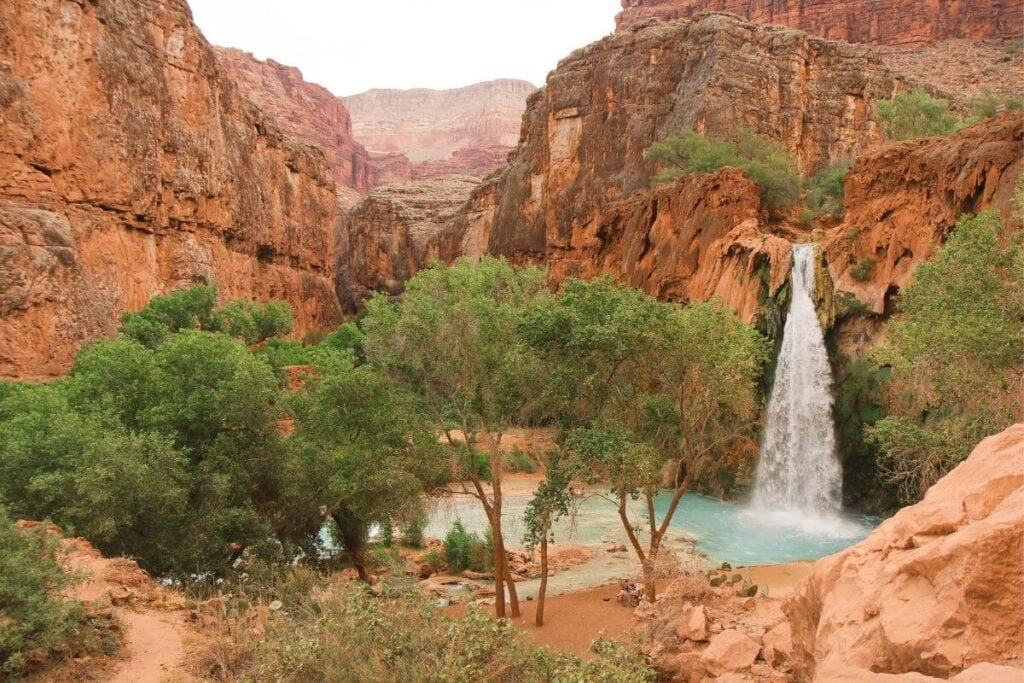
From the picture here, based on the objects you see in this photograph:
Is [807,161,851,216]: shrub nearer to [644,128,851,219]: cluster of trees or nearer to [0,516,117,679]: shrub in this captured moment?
[644,128,851,219]: cluster of trees

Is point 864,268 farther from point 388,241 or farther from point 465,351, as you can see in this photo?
point 388,241

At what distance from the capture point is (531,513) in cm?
1084

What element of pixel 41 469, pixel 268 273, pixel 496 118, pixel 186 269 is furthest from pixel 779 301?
pixel 496 118

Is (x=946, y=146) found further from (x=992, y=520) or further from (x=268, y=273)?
(x=268, y=273)

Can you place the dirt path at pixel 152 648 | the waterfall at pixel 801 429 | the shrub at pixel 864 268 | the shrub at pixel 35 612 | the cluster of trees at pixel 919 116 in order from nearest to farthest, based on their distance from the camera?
the shrub at pixel 35 612
the dirt path at pixel 152 648
the waterfall at pixel 801 429
the shrub at pixel 864 268
the cluster of trees at pixel 919 116

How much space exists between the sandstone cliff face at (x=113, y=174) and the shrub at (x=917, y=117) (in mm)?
36462

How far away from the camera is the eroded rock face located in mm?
3512

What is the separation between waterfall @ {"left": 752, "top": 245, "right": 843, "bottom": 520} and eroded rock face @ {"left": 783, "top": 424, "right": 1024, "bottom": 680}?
16.2 meters

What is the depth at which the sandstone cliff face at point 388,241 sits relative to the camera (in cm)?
6381

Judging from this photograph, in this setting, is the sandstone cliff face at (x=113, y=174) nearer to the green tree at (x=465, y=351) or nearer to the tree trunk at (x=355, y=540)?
the tree trunk at (x=355, y=540)

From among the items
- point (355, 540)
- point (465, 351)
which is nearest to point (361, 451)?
point (465, 351)

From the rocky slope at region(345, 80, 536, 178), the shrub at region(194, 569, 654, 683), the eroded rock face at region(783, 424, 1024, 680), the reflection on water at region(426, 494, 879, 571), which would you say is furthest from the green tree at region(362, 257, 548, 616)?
the rocky slope at region(345, 80, 536, 178)

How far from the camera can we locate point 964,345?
31.8 feet

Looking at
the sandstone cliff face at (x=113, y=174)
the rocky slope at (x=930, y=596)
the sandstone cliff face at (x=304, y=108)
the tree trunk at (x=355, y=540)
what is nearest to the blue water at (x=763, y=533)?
the tree trunk at (x=355, y=540)
